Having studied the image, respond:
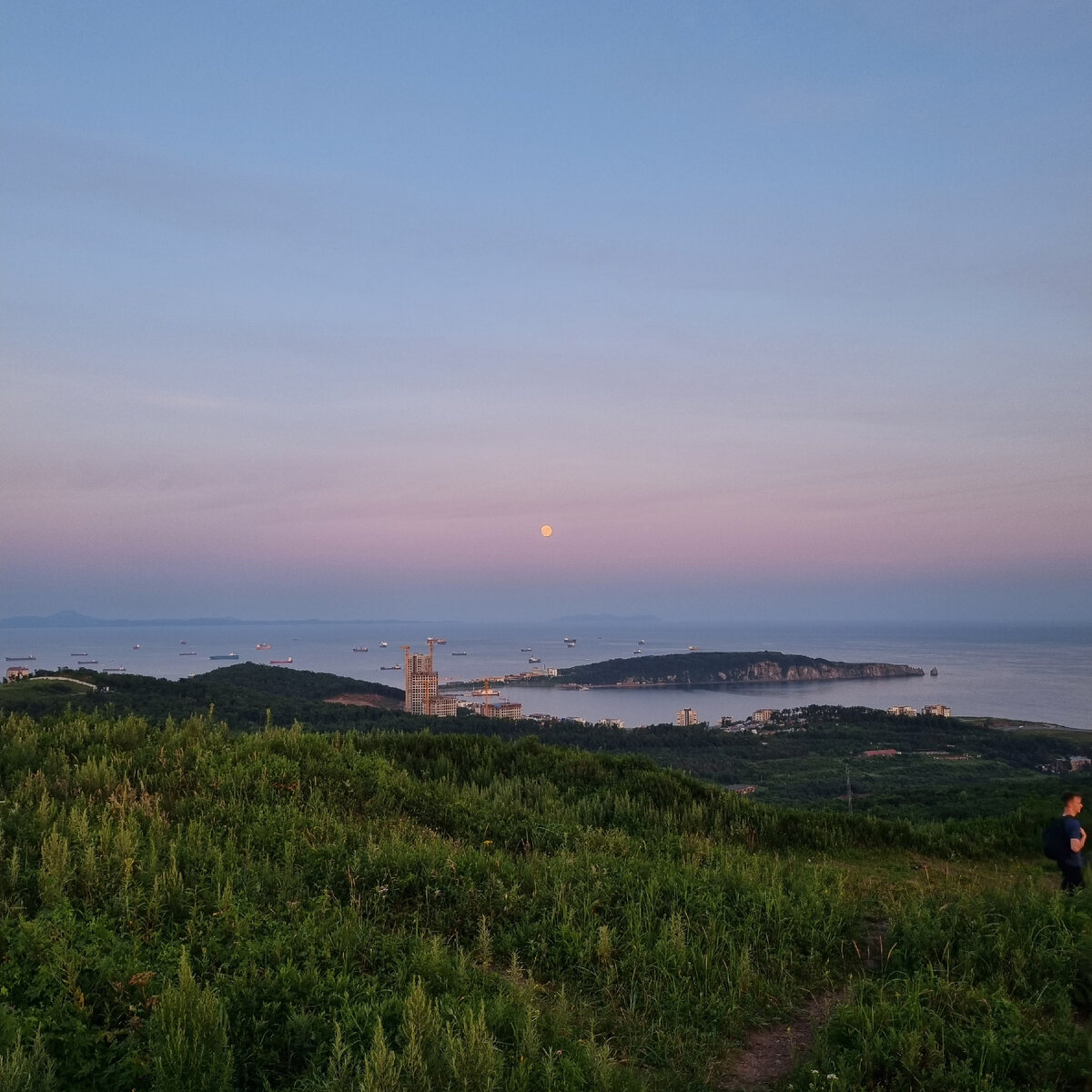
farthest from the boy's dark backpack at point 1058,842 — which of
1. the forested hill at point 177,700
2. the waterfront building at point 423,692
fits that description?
the waterfront building at point 423,692

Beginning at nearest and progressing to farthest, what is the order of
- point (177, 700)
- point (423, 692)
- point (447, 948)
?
point (447, 948) < point (177, 700) < point (423, 692)

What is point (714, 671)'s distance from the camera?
14838 cm

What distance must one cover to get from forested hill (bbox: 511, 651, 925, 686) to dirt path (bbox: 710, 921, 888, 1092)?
133399mm

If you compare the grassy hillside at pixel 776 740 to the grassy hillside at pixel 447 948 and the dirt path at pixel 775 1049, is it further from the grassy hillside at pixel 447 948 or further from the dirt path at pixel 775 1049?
the dirt path at pixel 775 1049

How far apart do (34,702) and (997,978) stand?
113ft

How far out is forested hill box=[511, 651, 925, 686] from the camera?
464ft

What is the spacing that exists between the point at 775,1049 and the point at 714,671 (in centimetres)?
14716

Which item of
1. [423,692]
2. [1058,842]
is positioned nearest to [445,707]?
[423,692]

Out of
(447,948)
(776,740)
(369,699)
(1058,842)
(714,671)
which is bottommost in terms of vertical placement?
(714,671)

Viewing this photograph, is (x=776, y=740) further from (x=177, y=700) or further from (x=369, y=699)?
(x=177, y=700)

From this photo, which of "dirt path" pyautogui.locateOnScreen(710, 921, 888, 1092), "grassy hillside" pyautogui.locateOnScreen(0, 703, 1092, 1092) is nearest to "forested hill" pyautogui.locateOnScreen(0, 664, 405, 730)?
"grassy hillside" pyautogui.locateOnScreen(0, 703, 1092, 1092)

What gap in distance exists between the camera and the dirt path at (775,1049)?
201 inches

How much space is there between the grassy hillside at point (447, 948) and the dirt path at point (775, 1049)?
0.07 meters

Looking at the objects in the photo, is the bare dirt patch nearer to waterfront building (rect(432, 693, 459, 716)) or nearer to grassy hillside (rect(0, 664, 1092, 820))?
grassy hillside (rect(0, 664, 1092, 820))
